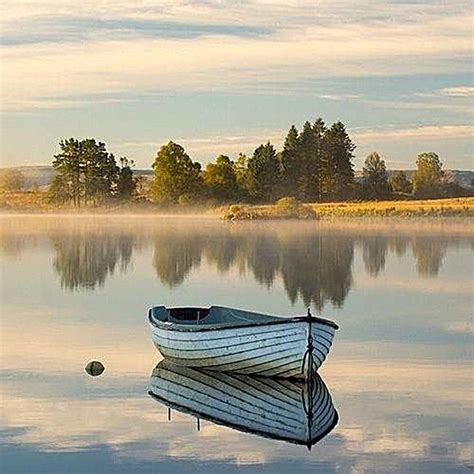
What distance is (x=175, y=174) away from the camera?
335 ft

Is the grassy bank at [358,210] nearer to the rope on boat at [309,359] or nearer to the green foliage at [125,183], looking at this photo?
the green foliage at [125,183]

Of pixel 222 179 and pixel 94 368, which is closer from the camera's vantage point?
pixel 94 368

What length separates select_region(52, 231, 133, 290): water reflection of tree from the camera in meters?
41.2

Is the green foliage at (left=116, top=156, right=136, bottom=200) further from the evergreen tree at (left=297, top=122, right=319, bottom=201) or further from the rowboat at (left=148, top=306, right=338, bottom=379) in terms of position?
the rowboat at (left=148, top=306, right=338, bottom=379)

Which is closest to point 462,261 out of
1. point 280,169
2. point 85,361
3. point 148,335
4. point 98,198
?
point 148,335

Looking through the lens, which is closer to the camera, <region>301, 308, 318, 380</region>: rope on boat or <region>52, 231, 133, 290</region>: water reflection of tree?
<region>301, 308, 318, 380</region>: rope on boat

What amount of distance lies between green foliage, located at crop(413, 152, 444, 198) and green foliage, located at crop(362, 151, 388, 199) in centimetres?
258

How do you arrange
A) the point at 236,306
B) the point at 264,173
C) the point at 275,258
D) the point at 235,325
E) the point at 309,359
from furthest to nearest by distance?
the point at 264,173 < the point at 275,258 < the point at 236,306 < the point at 235,325 < the point at 309,359

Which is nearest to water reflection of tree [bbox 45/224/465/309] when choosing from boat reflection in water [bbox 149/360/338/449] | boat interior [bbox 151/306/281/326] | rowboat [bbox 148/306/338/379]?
boat interior [bbox 151/306/281/326]

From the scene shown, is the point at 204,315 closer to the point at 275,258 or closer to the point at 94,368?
the point at 94,368

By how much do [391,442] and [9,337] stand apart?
1110 centimetres

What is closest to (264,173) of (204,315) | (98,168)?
(98,168)

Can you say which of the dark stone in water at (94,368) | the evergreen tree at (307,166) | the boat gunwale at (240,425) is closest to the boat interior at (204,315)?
the dark stone in water at (94,368)

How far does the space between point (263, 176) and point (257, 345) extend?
80811mm
